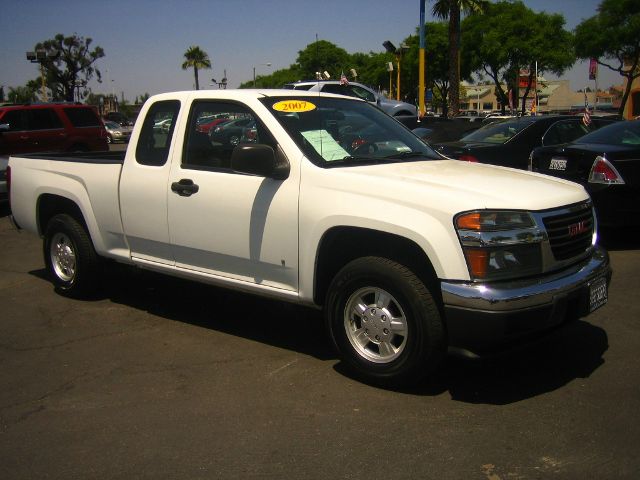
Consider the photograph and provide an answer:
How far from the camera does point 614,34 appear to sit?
37000 mm

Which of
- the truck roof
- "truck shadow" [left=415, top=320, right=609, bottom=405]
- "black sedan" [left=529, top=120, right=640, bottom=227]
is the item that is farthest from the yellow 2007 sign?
"black sedan" [left=529, top=120, right=640, bottom=227]

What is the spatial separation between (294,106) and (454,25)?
824 inches

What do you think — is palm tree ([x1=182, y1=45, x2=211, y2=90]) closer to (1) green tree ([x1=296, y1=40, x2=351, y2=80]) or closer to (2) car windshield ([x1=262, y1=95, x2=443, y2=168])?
(1) green tree ([x1=296, y1=40, x2=351, y2=80])

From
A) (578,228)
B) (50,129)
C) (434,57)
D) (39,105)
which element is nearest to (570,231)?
(578,228)

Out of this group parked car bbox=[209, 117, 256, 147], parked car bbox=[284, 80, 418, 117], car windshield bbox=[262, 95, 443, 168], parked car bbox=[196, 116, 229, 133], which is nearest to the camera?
car windshield bbox=[262, 95, 443, 168]

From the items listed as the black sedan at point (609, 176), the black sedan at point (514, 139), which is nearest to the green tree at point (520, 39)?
the black sedan at point (514, 139)

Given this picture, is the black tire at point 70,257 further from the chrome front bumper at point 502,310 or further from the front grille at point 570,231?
the front grille at point 570,231

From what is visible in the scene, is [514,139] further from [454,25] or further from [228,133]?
[454,25]

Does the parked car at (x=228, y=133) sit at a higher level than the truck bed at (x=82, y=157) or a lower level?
higher

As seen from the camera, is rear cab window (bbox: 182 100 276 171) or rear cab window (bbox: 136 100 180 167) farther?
rear cab window (bbox: 136 100 180 167)

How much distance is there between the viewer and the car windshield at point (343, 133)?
460 cm

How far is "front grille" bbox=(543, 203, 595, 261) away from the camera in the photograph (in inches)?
154

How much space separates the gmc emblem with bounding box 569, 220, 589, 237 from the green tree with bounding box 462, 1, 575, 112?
135ft

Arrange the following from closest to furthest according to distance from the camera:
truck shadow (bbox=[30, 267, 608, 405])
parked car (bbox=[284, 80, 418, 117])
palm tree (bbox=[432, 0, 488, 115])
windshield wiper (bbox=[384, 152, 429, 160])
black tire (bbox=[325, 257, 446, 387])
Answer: black tire (bbox=[325, 257, 446, 387]), truck shadow (bbox=[30, 267, 608, 405]), windshield wiper (bbox=[384, 152, 429, 160]), parked car (bbox=[284, 80, 418, 117]), palm tree (bbox=[432, 0, 488, 115])
